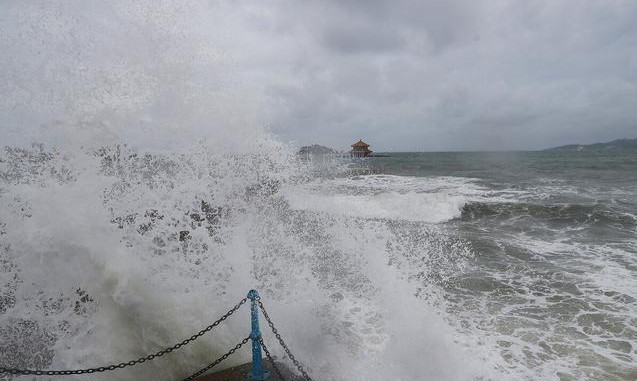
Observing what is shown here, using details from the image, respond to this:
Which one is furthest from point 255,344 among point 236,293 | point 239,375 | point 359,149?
point 359,149

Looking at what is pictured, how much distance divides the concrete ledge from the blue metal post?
111 millimetres

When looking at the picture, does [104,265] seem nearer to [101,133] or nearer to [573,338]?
[101,133]

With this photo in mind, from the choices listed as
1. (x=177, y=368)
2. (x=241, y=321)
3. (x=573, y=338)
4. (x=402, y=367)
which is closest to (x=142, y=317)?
(x=177, y=368)

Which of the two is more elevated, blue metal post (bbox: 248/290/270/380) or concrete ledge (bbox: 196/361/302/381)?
blue metal post (bbox: 248/290/270/380)

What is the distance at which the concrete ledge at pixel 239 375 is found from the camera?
433cm

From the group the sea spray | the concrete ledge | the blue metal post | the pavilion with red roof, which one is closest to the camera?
the blue metal post

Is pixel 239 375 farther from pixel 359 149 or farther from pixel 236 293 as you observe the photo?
pixel 359 149

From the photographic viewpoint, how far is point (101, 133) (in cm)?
743

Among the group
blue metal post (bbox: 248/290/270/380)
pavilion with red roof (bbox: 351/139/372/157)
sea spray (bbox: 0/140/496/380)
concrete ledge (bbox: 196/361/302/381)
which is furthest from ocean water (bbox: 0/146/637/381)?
pavilion with red roof (bbox: 351/139/372/157)

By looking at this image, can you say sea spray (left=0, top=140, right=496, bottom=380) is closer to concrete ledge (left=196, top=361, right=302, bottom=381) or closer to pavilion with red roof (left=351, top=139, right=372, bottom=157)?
concrete ledge (left=196, top=361, right=302, bottom=381)

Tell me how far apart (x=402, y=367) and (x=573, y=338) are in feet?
10.4

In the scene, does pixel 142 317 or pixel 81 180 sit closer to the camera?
pixel 142 317

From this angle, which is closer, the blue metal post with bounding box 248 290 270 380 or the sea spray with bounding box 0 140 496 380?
the blue metal post with bounding box 248 290 270 380

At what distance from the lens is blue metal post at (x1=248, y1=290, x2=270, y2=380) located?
394 centimetres
